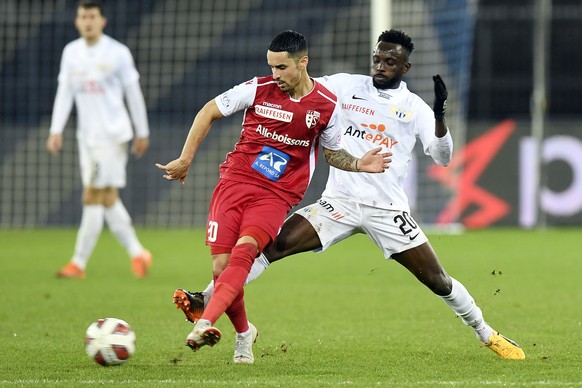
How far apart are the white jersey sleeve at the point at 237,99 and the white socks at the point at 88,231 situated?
18.5ft

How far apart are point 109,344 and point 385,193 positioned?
200 centimetres

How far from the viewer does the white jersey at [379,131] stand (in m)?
7.53

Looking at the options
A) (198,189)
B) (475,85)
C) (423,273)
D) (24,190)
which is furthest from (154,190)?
(423,273)

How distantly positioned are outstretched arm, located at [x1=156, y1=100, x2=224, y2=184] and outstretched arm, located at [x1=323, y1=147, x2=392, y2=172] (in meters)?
0.74

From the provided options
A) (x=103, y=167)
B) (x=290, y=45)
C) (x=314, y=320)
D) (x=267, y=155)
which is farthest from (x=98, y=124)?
(x=290, y=45)

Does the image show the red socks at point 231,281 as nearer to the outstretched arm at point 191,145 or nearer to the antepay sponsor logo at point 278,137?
the outstretched arm at point 191,145

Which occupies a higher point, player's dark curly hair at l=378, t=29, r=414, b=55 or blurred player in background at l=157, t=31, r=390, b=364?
player's dark curly hair at l=378, t=29, r=414, b=55

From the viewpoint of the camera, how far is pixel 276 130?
22.8 feet

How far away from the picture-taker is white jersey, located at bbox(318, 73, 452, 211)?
7.53 m

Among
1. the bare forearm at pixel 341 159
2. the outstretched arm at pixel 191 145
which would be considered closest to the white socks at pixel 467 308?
the bare forearm at pixel 341 159

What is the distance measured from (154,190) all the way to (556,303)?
1024 centimetres

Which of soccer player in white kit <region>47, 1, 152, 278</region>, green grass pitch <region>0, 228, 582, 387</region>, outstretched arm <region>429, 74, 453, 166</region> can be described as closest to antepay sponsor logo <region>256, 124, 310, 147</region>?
outstretched arm <region>429, 74, 453, 166</region>

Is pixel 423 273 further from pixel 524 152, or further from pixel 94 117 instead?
pixel 524 152

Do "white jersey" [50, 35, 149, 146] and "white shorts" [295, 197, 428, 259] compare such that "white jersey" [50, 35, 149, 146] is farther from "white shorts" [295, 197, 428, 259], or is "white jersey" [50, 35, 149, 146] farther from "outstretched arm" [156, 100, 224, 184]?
"outstretched arm" [156, 100, 224, 184]
